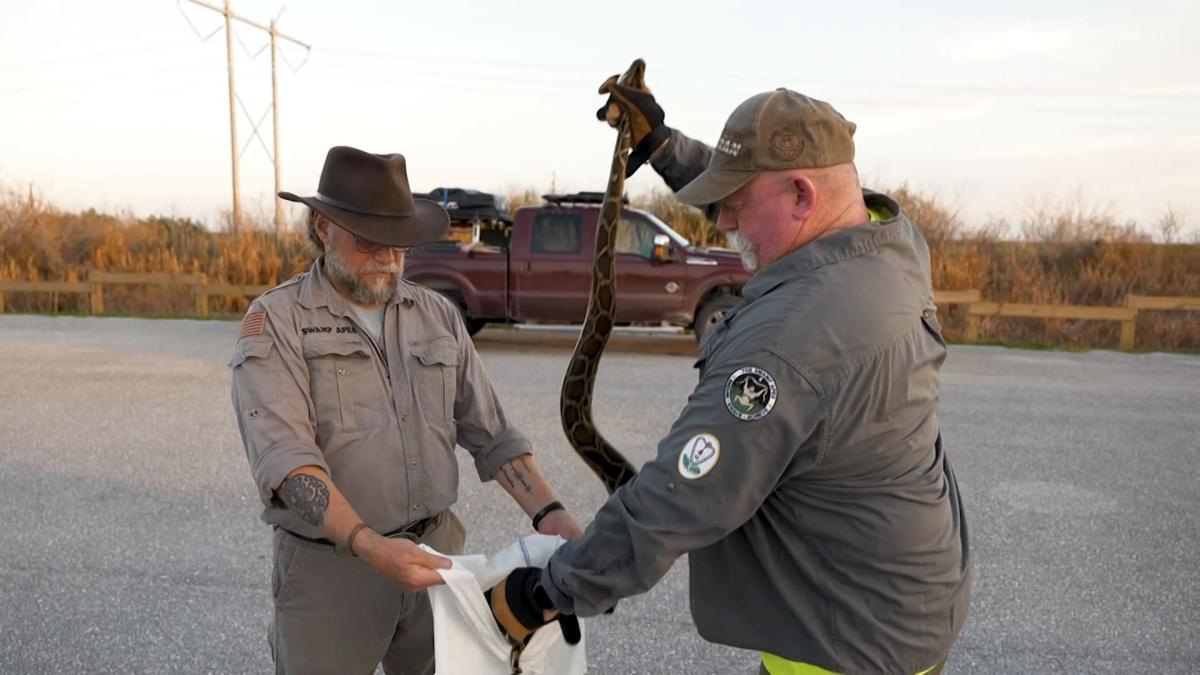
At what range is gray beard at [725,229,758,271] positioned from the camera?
220 cm

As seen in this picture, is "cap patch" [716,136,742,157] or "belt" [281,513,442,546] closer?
"cap patch" [716,136,742,157]

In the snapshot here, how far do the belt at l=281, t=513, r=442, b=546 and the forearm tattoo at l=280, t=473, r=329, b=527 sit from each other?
0.26 metres

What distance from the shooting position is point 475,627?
251 centimetres

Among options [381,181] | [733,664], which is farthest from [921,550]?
[733,664]

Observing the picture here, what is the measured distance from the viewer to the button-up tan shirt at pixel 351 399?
2.57 metres

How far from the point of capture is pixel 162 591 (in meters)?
4.70

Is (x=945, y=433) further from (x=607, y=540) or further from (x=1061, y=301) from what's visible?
(x=1061, y=301)

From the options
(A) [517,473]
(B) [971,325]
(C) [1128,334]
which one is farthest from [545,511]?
(C) [1128,334]

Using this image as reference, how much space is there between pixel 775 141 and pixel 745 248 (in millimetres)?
272

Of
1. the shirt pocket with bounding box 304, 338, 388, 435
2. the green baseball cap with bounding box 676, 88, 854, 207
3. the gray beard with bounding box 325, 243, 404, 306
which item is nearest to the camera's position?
the green baseball cap with bounding box 676, 88, 854, 207

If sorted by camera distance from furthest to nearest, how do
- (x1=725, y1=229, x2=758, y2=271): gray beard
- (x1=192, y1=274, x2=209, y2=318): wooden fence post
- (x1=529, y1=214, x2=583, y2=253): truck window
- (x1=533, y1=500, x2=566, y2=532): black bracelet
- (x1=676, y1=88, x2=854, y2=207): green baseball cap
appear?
(x1=192, y1=274, x2=209, y2=318): wooden fence post, (x1=529, y1=214, x2=583, y2=253): truck window, (x1=533, y1=500, x2=566, y2=532): black bracelet, (x1=725, y1=229, x2=758, y2=271): gray beard, (x1=676, y1=88, x2=854, y2=207): green baseball cap

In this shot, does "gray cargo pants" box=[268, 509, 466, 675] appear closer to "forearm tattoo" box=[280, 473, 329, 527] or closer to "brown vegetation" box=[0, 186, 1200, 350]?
"forearm tattoo" box=[280, 473, 329, 527]

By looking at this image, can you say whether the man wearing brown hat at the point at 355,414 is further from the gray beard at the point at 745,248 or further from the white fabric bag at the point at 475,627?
the gray beard at the point at 745,248

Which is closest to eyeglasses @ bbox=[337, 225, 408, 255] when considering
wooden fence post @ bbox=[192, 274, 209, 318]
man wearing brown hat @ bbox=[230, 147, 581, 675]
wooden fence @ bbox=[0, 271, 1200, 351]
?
man wearing brown hat @ bbox=[230, 147, 581, 675]
